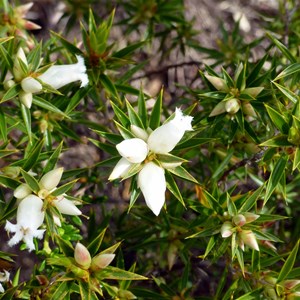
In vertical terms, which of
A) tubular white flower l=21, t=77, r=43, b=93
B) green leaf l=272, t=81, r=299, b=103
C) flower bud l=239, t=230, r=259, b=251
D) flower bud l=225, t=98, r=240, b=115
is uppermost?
green leaf l=272, t=81, r=299, b=103

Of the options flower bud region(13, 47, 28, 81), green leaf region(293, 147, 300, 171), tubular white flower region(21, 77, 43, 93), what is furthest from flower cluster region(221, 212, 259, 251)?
flower bud region(13, 47, 28, 81)

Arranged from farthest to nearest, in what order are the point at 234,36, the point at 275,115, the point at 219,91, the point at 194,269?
the point at 234,36 → the point at 194,269 → the point at 219,91 → the point at 275,115

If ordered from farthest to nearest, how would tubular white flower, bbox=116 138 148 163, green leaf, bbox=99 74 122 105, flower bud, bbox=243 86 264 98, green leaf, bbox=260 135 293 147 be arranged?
1. green leaf, bbox=99 74 122 105
2. flower bud, bbox=243 86 264 98
3. green leaf, bbox=260 135 293 147
4. tubular white flower, bbox=116 138 148 163

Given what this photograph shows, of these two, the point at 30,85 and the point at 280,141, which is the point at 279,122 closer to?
the point at 280,141

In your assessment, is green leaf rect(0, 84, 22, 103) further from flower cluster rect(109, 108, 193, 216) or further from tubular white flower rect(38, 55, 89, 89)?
flower cluster rect(109, 108, 193, 216)

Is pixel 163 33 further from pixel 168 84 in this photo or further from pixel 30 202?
pixel 30 202

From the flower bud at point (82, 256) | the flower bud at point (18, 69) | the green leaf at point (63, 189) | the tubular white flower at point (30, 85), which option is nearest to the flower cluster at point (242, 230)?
the flower bud at point (82, 256)

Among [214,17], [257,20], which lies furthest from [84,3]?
[257,20]
